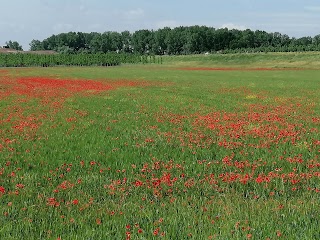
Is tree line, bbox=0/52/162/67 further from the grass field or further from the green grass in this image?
the grass field

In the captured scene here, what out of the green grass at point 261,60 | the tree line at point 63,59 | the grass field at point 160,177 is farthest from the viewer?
the tree line at point 63,59

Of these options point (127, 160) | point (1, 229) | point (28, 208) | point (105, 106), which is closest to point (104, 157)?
point (127, 160)

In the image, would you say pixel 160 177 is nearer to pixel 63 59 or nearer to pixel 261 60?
pixel 261 60

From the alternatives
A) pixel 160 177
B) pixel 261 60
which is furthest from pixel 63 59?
pixel 160 177

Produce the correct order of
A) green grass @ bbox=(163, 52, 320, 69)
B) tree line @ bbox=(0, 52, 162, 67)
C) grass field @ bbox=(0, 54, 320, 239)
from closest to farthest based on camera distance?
1. grass field @ bbox=(0, 54, 320, 239)
2. green grass @ bbox=(163, 52, 320, 69)
3. tree line @ bbox=(0, 52, 162, 67)

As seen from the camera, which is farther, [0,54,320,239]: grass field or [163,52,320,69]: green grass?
[163,52,320,69]: green grass

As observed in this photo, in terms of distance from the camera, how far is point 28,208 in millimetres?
6684

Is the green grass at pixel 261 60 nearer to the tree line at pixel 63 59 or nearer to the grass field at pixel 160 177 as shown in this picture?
the tree line at pixel 63 59

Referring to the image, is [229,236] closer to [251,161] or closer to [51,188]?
[51,188]

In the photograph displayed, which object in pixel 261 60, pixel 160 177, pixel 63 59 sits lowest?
pixel 261 60

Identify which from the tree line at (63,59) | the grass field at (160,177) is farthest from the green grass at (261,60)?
the grass field at (160,177)

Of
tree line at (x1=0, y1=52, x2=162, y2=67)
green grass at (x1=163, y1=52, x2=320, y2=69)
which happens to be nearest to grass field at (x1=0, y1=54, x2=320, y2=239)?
green grass at (x1=163, y1=52, x2=320, y2=69)

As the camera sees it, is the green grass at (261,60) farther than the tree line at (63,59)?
No

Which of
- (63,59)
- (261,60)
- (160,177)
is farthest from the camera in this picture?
(63,59)
